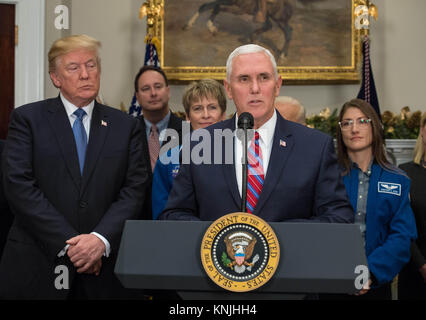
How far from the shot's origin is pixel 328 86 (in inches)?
251

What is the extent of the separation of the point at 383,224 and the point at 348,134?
55 centimetres

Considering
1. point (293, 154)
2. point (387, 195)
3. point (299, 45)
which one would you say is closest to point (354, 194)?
point (387, 195)

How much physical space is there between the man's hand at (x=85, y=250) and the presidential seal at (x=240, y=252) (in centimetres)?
107

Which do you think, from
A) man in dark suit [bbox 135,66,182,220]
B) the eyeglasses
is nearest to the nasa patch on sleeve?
the eyeglasses

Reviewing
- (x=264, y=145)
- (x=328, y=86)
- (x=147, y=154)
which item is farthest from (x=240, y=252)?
(x=328, y=86)

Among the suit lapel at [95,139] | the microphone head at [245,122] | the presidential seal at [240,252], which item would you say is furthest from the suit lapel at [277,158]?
the suit lapel at [95,139]

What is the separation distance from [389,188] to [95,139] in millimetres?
1548

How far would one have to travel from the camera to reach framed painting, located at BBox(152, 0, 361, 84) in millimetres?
6191

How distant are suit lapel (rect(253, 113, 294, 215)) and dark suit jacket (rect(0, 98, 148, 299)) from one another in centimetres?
84

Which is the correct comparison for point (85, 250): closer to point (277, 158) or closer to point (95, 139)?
point (95, 139)

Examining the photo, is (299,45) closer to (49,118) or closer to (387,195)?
(387,195)

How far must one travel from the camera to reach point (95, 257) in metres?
2.43

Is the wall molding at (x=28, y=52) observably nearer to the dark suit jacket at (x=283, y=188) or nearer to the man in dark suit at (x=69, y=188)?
the man in dark suit at (x=69, y=188)

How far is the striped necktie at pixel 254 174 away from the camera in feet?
6.61
